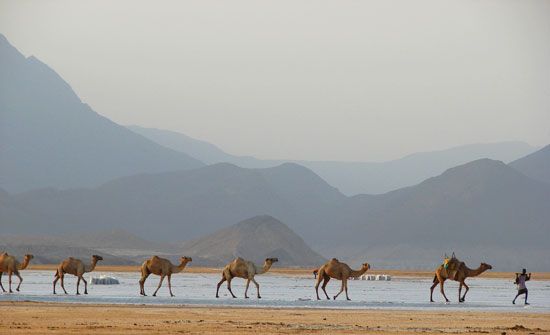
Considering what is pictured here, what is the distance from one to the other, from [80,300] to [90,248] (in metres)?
146

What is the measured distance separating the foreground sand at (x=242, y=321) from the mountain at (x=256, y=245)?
139 m

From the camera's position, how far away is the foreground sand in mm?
29453

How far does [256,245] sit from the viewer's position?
610ft

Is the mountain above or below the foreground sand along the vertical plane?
above

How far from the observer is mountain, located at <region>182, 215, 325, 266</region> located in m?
182

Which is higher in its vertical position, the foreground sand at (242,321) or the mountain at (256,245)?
the mountain at (256,245)

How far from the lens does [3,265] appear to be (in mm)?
47844

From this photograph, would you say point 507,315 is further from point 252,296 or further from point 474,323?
point 252,296

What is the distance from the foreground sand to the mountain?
139m

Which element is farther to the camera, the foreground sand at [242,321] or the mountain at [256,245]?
the mountain at [256,245]

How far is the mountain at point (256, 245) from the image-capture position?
182 meters

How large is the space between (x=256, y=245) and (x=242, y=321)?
505 feet

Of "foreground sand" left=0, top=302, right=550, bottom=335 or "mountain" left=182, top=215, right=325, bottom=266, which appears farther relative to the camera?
"mountain" left=182, top=215, right=325, bottom=266

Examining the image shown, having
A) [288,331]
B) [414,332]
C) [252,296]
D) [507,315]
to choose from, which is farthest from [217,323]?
[252,296]
